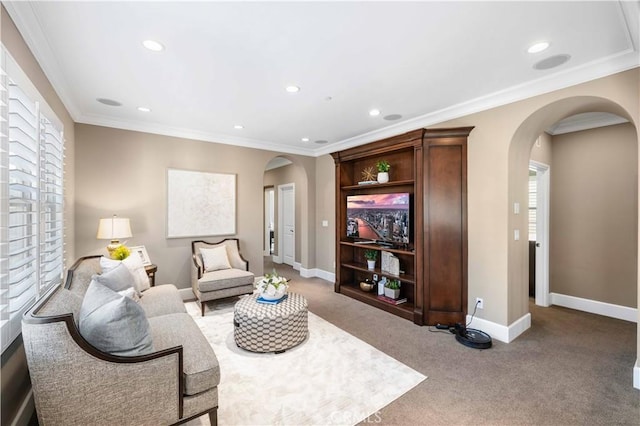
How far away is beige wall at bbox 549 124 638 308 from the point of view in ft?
11.7

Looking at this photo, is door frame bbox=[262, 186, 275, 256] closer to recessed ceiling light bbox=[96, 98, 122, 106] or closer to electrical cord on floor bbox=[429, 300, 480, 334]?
recessed ceiling light bbox=[96, 98, 122, 106]

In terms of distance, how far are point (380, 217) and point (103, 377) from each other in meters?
3.47

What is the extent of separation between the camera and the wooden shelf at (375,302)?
3.68 metres

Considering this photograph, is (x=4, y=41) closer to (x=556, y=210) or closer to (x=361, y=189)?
(x=361, y=189)

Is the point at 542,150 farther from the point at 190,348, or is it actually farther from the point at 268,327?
the point at 190,348

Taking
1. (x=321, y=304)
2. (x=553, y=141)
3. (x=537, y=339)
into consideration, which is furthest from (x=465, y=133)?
(x=321, y=304)

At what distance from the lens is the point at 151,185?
4180mm

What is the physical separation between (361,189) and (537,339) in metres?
2.95

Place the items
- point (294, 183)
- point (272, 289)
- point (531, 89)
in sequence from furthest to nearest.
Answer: point (294, 183) → point (272, 289) → point (531, 89)

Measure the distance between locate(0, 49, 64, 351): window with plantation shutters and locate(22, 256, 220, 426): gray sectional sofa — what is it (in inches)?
8.6

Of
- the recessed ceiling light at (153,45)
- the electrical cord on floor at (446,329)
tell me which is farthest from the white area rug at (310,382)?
the recessed ceiling light at (153,45)

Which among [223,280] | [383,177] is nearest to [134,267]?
[223,280]

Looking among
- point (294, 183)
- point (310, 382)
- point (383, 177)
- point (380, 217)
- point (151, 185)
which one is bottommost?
point (310, 382)

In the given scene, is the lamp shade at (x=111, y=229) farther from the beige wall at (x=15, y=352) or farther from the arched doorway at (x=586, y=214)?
the arched doorway at (x=586, y=214)
